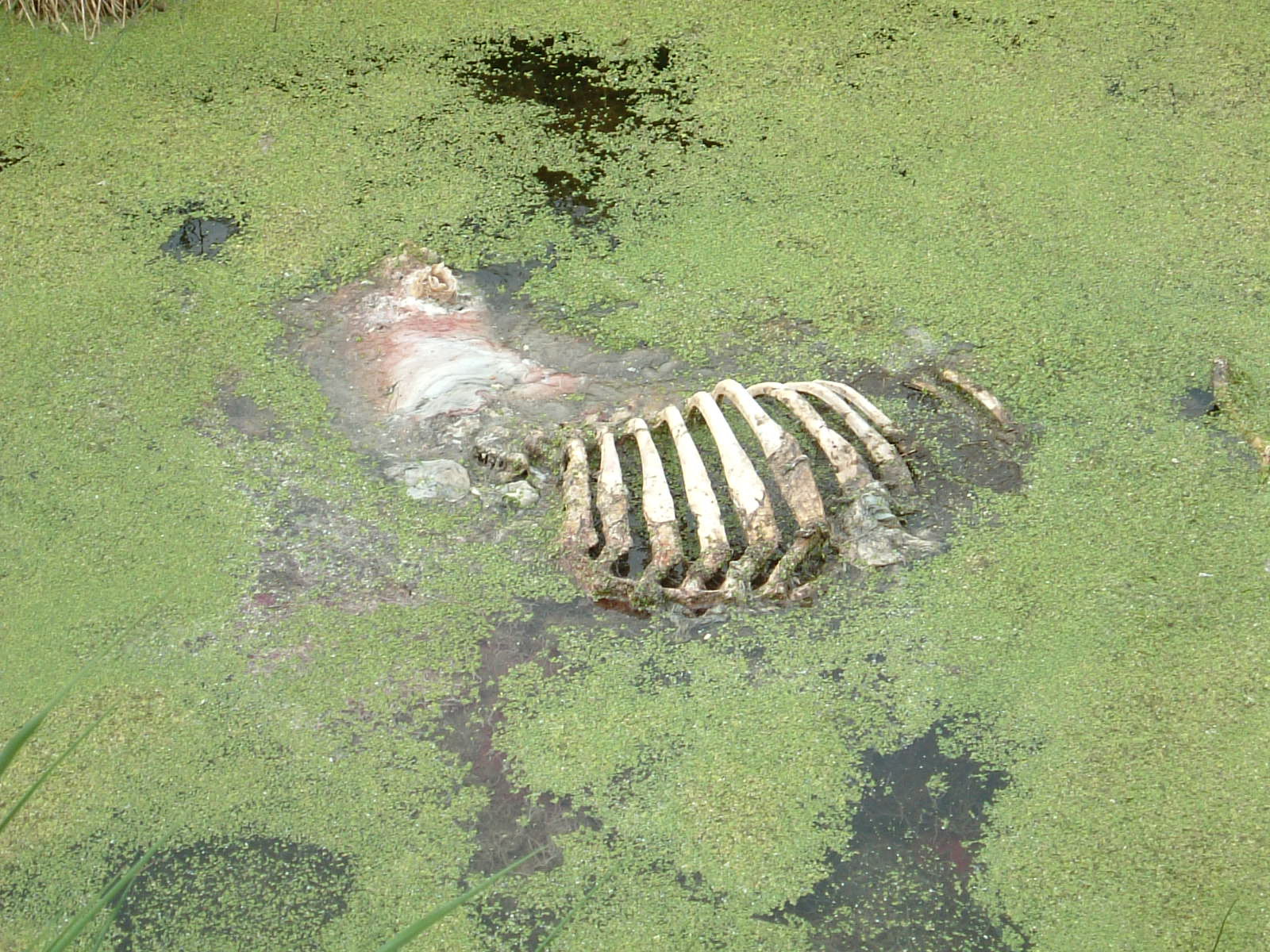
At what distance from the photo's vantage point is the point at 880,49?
19.0 ft

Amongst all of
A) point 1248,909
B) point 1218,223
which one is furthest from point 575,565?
point 1218,223

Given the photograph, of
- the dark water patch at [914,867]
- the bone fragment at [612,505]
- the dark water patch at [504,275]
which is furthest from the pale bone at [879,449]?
the dark water patch at [504,275]

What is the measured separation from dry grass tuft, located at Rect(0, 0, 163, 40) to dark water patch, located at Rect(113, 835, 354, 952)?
14.8ft

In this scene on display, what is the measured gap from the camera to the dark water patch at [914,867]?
259 centimetres

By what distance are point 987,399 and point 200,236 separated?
2.97 m

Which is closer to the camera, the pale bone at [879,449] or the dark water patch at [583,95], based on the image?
the pale bone at [879,449]

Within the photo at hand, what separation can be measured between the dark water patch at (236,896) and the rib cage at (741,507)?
1026 millimetres

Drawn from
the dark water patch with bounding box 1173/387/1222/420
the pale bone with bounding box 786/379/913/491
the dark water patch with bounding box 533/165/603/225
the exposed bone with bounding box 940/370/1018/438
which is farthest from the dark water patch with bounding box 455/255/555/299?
the dark water patch with bounding box 1173/387/1222/420

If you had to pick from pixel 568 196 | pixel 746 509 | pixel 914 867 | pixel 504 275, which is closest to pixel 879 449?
pixel 746 509

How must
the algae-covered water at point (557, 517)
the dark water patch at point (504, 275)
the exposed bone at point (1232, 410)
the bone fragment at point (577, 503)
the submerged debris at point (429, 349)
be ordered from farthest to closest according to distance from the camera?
the dark water patch at point (504, 275) < the submerged debris at point (429, 349) < the exposed bone at point (1232, 410) < the bone fragment at point (577, 503) < the algae-covered water at point (557, 517)

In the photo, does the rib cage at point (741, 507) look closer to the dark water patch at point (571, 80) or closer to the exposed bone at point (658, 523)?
the exposed bone at point (658, 523)

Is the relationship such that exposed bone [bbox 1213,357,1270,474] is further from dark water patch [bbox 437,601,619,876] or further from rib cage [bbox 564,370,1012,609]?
dark water patch [bbox 437,601,619,876]

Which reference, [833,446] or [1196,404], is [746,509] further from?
[1196,404]

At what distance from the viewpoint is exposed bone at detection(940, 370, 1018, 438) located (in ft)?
12.7
